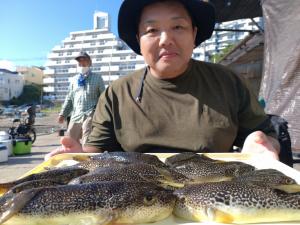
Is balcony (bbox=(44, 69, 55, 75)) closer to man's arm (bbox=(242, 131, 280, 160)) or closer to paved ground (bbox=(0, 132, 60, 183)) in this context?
paved ground (bbox=(0, 132, 60, 183))

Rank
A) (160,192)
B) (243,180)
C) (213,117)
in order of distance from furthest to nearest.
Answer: (213,117) → (243,180) → (160,192)

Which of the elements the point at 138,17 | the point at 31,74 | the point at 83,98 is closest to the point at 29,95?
the point at 31,74

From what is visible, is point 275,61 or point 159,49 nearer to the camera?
point 159,49

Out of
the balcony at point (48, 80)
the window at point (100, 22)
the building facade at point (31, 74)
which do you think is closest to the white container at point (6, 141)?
the balcony at point (48, 80)

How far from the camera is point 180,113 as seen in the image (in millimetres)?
2594

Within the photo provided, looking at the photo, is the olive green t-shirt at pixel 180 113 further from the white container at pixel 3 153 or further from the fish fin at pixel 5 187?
the white container at pixel 3 153

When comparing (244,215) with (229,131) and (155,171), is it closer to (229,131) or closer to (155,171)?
(155,171)

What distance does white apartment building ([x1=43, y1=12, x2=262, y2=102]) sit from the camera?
4094 inches

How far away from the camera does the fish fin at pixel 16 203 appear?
1.27m

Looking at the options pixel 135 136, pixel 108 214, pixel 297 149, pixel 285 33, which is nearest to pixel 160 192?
pixel 108 214

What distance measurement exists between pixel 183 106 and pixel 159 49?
431 millimetres

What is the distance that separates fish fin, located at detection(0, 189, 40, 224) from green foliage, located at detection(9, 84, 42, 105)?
108 m

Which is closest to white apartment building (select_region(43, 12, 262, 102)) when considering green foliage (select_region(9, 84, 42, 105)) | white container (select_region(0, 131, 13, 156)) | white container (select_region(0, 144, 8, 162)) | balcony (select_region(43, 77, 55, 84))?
balcony (select_region(43, 77, 55, 84))

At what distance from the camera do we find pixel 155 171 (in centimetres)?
172
